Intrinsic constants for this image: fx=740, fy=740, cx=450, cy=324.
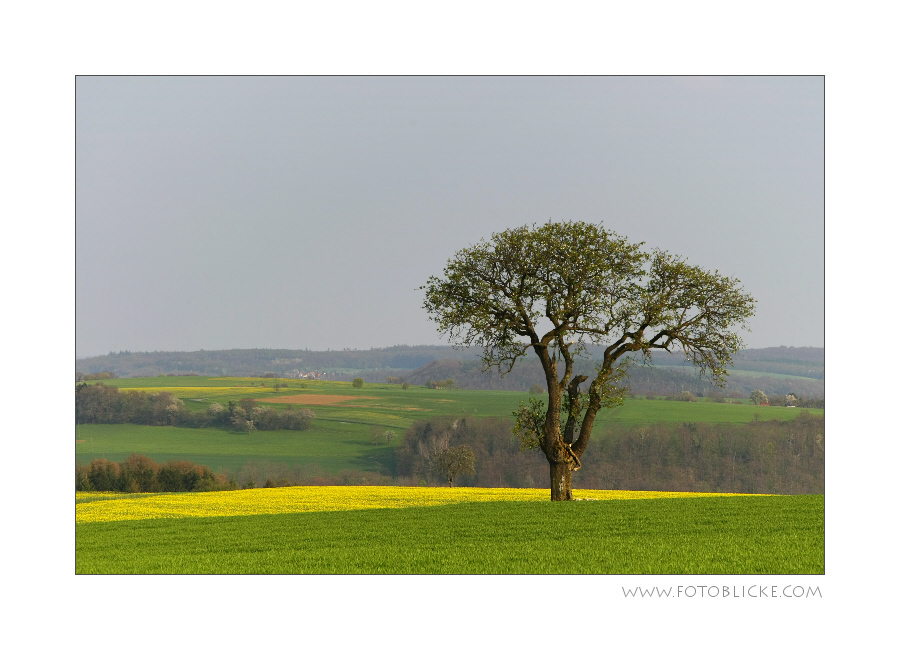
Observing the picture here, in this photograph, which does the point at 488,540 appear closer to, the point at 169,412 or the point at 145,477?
the point at 145,477

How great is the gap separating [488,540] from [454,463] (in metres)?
33.9

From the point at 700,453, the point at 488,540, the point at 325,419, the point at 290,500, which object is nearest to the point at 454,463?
the point at 290,500

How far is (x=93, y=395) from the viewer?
262ft

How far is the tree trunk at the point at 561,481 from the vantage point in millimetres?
24609

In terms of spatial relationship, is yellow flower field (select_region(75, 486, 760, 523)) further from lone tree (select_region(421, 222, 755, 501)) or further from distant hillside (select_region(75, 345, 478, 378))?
distant hillside (select_region(75, 345, 478, 378))

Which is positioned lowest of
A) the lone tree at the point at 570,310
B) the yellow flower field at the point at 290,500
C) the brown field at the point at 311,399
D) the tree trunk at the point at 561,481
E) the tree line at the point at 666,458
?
the tree line at the point at 666,458

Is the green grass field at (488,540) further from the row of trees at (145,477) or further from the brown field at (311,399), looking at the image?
the brown field at (311,399)

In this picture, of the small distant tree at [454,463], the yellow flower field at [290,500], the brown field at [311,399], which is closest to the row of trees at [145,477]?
the yellow flower field at [290,500]

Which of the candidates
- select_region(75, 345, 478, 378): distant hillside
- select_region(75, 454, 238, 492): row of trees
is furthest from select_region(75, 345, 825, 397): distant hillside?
select_region(75, 454, 238, 492): row of trees

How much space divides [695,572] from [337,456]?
2660 inches

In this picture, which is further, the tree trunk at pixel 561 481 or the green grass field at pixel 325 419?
the green grass field at pixel 325 419

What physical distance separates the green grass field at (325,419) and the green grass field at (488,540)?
44611mm

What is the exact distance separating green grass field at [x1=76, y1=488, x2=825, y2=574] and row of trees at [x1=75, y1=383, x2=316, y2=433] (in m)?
63.5
